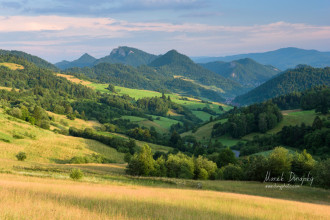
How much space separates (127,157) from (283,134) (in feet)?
304

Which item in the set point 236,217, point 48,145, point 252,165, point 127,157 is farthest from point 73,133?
point 236,217

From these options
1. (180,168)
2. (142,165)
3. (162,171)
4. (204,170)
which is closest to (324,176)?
(204,170)

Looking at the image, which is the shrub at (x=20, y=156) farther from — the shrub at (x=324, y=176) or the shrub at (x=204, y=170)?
the shrub at (x=324, y=176)

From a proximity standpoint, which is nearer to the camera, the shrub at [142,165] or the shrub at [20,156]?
the shrub at [142,165]

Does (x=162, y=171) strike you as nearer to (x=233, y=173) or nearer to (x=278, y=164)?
(x=233, y=173)

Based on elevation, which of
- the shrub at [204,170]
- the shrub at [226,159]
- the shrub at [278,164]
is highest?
the shrub at [278,164]

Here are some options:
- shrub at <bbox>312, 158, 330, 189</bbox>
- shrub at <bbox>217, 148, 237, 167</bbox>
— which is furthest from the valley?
shrub at <bbox>217, 148, 237, 167</bbox>

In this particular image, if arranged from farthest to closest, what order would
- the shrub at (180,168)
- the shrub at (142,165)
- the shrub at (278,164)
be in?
1. the shrub at (142,165)
2. the shrub at (180,168)
3. the shrub at (278,164)

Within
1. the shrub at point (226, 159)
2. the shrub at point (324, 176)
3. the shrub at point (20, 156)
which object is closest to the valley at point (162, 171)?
the shrub at point (324, 176)

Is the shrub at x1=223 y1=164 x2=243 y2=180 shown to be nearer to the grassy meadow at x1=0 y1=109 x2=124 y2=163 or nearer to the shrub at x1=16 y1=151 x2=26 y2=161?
the grassy meadow at x1=0 y1=109 x2=124 y2=163

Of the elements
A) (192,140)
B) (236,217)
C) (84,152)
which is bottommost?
(192,140)

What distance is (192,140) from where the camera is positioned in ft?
553

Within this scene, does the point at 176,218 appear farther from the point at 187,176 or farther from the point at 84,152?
the point at 84,152

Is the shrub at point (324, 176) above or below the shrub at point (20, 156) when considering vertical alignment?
above
